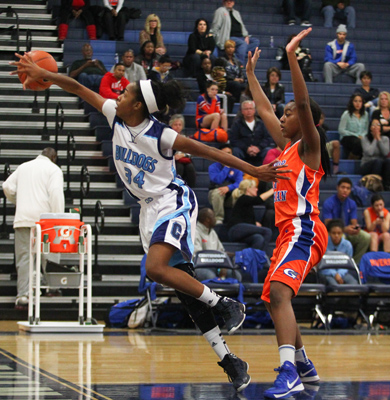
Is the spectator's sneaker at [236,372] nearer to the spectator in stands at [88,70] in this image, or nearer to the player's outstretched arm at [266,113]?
the player's outstretched arm at [266,113]

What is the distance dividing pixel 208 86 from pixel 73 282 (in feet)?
15.9

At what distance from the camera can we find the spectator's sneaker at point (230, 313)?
4.57 meters

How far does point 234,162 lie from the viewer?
4281 millimetres

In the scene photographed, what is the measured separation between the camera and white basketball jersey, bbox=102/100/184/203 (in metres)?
4.57

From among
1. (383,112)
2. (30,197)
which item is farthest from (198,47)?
(30,197)

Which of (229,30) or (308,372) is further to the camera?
(229,30)

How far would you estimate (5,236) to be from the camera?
408 inches

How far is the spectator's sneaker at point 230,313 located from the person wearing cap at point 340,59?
10523 mm

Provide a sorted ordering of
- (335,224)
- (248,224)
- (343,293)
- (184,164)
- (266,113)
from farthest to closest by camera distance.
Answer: (184,164), (248,224), (335,224), (343,293), (266,113)

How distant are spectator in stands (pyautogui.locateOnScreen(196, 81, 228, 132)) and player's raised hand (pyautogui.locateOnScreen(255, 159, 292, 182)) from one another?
742 centimetres

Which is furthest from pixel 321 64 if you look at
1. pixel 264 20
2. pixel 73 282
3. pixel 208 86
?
pixel 73 282

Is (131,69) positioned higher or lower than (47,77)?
lower

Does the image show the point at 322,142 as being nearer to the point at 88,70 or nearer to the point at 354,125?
the point at 354,125

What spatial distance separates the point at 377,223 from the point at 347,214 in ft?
1.36
